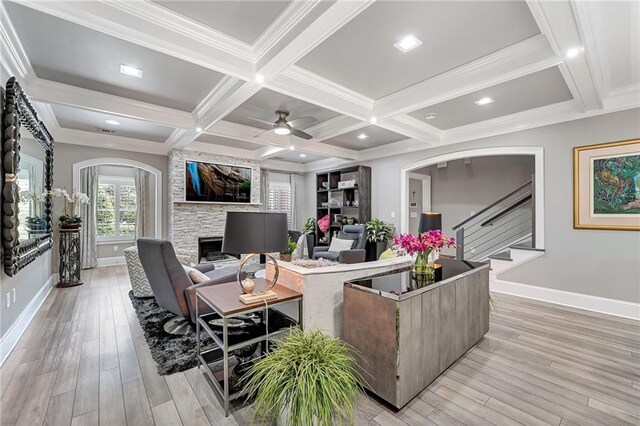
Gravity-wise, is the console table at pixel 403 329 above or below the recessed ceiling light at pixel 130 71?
below

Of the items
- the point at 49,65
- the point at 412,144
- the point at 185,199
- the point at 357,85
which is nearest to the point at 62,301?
the point at 185,199

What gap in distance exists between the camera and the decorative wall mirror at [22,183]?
248cm

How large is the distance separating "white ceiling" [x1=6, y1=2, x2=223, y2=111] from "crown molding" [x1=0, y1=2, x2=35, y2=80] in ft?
0.15

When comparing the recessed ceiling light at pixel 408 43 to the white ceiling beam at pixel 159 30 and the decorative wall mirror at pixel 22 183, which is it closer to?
the white ceiling beam at pixel 159 30

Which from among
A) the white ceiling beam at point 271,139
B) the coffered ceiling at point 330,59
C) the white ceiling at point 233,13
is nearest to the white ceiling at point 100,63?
the coffered ceiling at point 330,59

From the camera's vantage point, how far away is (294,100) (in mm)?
3756

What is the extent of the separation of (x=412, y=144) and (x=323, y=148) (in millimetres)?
1860

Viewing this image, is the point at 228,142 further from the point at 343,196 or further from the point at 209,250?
the point at 343,196

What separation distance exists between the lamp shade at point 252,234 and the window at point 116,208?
696 cm

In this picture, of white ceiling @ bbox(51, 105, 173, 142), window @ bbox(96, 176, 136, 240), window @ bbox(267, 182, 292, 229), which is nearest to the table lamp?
white ceiling @ bbox(51, 105, 173, 142)

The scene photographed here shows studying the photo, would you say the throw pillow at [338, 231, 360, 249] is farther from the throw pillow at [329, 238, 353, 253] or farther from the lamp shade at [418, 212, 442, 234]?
the lamp shade at [418, 212, 442, 234]

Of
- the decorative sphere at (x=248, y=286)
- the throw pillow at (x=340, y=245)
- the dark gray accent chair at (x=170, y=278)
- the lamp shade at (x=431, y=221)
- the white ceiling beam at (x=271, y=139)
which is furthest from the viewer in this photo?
the throw pillow at (x=340, y=245)

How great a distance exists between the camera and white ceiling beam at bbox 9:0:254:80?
1987 millimetres

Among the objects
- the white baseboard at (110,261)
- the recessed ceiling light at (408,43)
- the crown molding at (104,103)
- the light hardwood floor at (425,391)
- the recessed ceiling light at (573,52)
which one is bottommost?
the light hardwood floor at (425,391)
